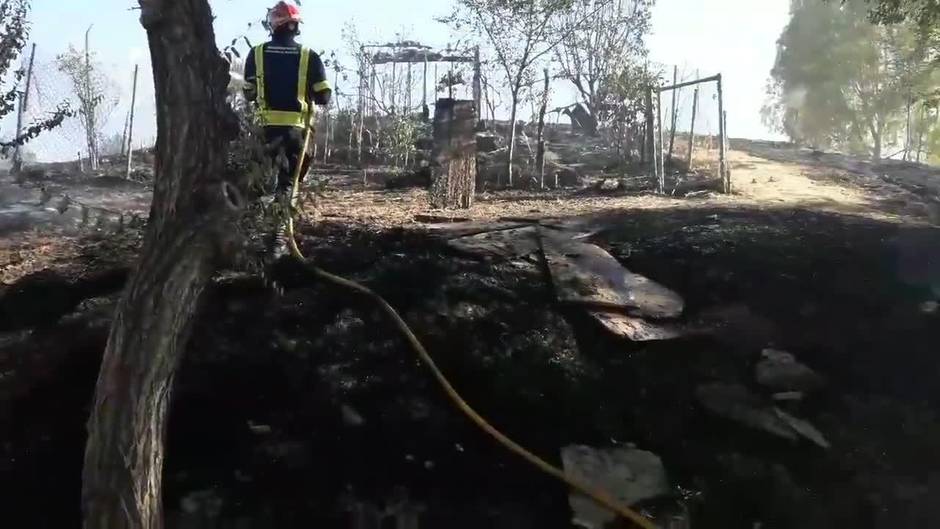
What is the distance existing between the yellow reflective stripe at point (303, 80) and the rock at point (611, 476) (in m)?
2.72

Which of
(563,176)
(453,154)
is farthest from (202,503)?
(563,176)

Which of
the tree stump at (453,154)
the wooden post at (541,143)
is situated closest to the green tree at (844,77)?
the wooden post at (541,143)

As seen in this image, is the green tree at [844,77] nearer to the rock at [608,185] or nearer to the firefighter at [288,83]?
the rock at [608,185]

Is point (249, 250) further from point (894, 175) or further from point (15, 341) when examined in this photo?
point (894, 175)

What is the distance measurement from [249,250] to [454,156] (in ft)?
14.9

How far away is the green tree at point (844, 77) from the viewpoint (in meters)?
19.6

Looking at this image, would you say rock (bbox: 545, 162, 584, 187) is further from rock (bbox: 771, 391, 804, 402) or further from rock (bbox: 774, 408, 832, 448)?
rock (bbox: 774, 408, 832, 448)

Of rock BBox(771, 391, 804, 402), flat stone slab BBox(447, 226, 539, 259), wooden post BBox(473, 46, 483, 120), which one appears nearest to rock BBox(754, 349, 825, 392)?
rock BBox(771, 391, 804, 402)

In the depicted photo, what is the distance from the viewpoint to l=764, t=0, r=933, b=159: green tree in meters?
19.6

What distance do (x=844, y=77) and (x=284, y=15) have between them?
20442 millimetres

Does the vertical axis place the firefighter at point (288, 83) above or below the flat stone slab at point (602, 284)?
above

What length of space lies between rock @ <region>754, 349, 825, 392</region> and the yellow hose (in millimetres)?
1397

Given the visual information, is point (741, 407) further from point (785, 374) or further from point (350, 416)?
point (350, 416)

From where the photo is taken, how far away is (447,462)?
4250 millimetres
